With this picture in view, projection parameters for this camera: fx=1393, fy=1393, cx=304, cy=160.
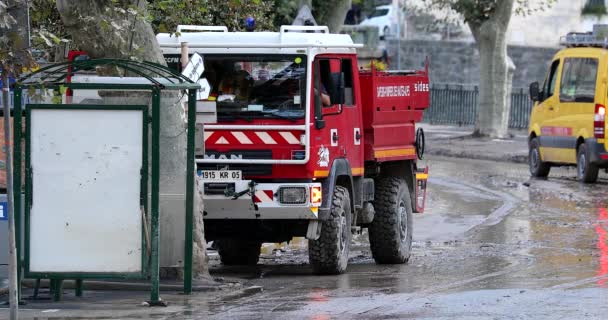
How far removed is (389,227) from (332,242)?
1625mm

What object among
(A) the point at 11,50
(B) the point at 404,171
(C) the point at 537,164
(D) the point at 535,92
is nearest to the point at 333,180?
(B) the point at 404,171

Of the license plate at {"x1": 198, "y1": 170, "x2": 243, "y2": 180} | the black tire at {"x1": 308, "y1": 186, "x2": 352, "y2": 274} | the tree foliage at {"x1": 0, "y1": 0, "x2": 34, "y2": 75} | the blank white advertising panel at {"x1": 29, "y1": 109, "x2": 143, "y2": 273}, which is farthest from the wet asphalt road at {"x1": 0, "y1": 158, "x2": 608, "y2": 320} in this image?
the tree foliage at {"x1": 0, "y1": 0, "x2": 34, "y2": 75}

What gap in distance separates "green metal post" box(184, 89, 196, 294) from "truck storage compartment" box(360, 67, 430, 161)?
3.26 metres

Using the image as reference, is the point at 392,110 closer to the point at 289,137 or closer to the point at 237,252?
the point at 289,137

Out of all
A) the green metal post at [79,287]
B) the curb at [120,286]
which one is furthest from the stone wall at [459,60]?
the green metal post at [79,287]

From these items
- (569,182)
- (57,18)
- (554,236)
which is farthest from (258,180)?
(569,182)

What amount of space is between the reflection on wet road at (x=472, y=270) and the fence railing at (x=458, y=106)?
1659cm

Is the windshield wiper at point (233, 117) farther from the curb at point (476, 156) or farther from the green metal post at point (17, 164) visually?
the curb at point (476, 156)

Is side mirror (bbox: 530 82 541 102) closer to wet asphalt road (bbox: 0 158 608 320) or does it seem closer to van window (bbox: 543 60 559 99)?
van window (bbox: 543 60 559 99)

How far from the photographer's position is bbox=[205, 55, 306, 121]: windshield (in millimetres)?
12695

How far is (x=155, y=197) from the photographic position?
1049cm

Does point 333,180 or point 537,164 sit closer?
point 333,180

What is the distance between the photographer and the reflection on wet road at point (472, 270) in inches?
413

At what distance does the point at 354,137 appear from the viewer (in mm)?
13438
